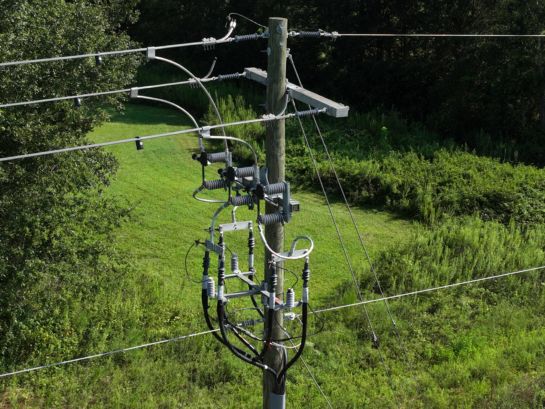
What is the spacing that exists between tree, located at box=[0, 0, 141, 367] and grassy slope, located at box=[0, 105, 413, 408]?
2.27 feet

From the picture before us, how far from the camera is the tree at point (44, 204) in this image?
894 cm

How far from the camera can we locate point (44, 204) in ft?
29.9

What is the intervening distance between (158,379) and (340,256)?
5286 millimetres

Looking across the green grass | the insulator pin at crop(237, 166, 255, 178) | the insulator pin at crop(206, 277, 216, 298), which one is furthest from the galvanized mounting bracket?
the green grass

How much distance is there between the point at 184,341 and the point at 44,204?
284 cm

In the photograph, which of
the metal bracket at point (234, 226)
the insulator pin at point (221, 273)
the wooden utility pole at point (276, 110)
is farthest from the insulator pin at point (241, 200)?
the insulator pin at point (221, 273)

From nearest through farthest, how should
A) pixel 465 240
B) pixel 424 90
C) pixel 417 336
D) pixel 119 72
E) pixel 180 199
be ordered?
pixel 417 336, pixel 119 72, pixel 465 240, pixel 180 199, pixel 424 90

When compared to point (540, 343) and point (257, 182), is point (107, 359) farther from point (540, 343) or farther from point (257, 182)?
point (540, 343)

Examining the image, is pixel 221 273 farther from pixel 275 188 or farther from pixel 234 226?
pixel 275 188

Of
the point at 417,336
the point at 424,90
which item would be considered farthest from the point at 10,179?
the point at 424,90

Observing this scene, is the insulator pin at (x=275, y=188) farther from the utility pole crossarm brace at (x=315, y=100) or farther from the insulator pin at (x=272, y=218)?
the utility pole crossarm brace at (x=315, y=100)

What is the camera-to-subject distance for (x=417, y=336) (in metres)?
10.2

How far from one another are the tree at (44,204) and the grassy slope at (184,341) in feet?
2.27

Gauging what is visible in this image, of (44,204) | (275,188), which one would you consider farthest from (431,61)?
(275,188)
